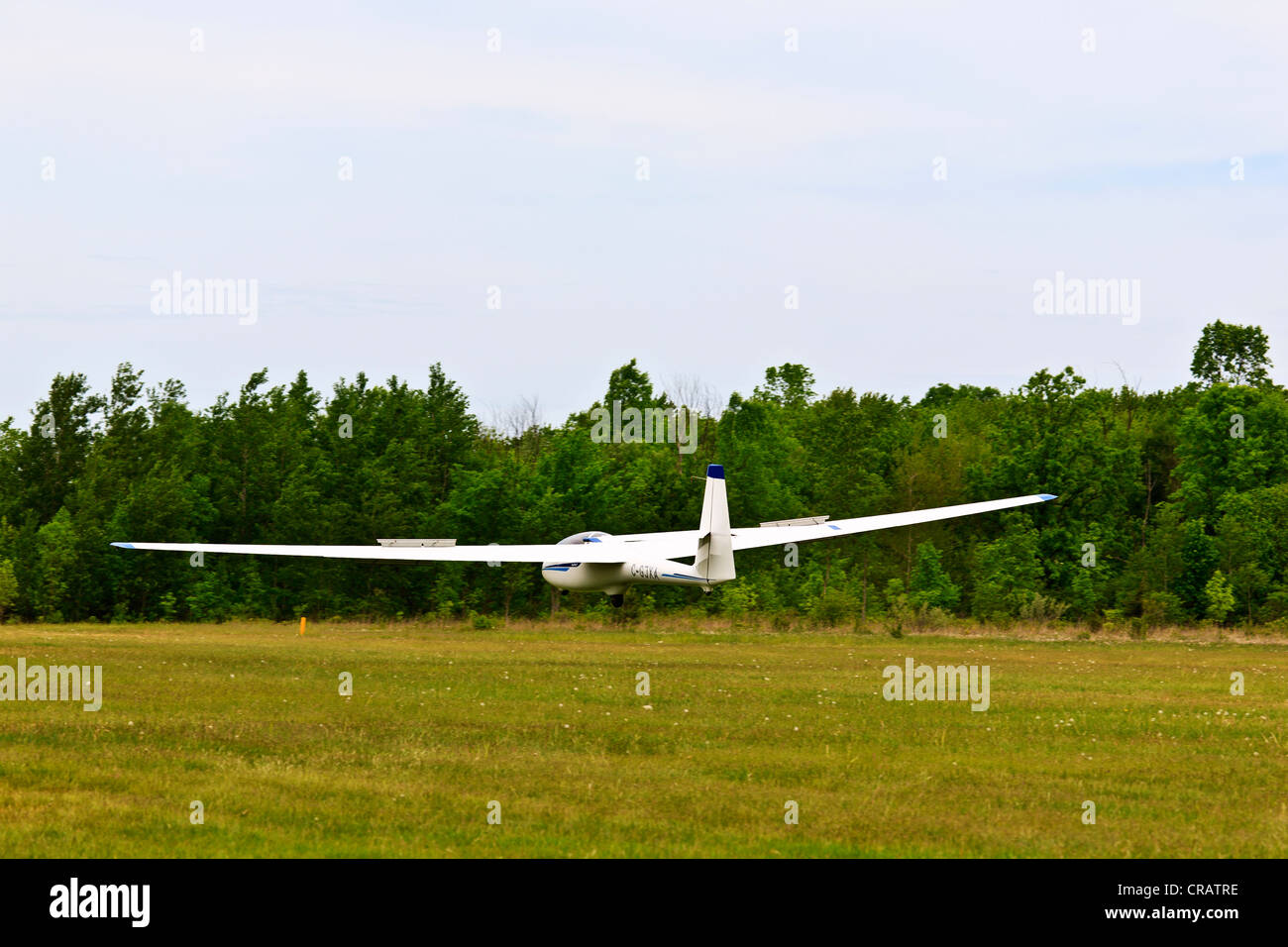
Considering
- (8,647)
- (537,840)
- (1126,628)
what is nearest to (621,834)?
(537,840)

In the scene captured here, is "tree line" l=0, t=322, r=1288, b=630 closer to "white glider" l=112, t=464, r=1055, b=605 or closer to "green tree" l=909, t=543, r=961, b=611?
"green tree" l=909, t=543, r=961, b=611

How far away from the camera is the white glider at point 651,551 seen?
39.7 meters

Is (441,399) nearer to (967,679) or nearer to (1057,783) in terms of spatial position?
(967,679)

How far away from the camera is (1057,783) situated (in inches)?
533

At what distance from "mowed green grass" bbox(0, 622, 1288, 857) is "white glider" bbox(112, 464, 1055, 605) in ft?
41.2

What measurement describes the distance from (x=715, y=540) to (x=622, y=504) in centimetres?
2920

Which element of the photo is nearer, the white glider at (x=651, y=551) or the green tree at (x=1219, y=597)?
the white glider at (x=651, y=551)

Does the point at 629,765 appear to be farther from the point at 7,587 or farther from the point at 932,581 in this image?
the point at 7,587

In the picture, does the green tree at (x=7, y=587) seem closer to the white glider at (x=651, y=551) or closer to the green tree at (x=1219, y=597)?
the white glider at (x=651, y=551)

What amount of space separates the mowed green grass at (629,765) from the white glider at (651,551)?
12.6 metres

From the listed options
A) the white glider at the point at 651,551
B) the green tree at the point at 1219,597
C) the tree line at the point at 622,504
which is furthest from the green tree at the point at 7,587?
the green tree at the point at 1219,597

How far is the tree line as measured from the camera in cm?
6444

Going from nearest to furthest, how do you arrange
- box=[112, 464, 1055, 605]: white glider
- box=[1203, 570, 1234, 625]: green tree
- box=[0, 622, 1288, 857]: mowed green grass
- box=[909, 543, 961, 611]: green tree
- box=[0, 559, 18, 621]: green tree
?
box=[0, 622, 1288, 857]: mowed green grass → box=[112, 464, 1055, 605]: white glider → box=[0, 559, 18, 621]: green tree → box=[1203, 570, 1234, 625]: green tree → box=[909, 543, 961, 611]: green tree

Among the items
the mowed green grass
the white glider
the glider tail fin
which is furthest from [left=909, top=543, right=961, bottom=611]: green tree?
the mowed green grass
